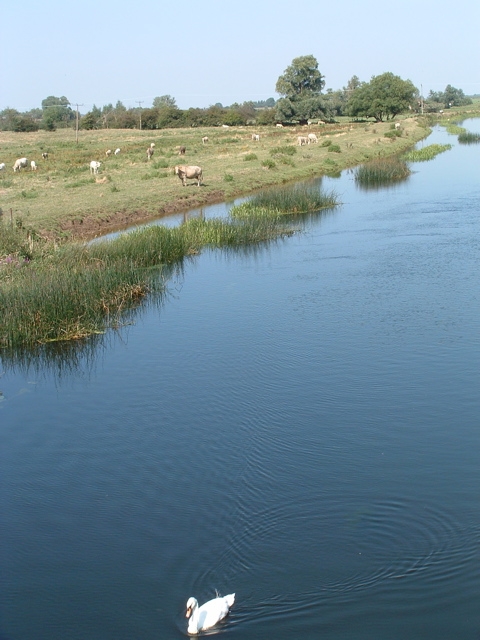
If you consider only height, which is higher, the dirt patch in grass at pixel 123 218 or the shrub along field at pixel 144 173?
the shrub along field at pixel 144 173

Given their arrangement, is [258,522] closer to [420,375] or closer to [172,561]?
[172,561]

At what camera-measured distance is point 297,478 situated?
7297mm

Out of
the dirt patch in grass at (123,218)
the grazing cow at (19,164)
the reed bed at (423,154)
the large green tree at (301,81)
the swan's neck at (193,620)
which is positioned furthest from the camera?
the large green tree at (301,81)

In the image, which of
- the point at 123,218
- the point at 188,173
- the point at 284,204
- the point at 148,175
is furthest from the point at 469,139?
the point at 123,218

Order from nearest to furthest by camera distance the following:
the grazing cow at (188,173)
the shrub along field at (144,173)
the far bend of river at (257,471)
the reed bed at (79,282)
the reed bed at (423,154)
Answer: the far bend of river at (257,471) → the reed bed at (79,282) → the shrub along field at (144,173) → the grazing cow at (188,173) → the reed bed at (423,154)

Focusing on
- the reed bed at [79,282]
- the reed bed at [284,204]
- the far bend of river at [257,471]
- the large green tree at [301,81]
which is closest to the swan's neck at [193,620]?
the far bend of river at [257,471]

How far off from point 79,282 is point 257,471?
21.4ft

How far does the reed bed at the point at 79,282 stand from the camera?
1184cm

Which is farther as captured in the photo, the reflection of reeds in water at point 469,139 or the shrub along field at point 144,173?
the reflection of reeds in water at point 469,139

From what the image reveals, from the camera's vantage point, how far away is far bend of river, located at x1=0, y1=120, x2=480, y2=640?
5598 millimetres

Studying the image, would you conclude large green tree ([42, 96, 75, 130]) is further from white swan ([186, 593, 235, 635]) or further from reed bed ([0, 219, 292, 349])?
white swan ([186, 593, 235, 635])

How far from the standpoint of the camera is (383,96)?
73812 mm

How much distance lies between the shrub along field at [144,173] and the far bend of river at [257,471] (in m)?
8.18

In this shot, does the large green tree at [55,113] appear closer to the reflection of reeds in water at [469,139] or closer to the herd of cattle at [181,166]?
the herd of cattle at [181,166]
